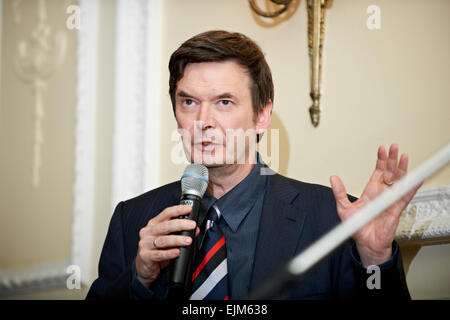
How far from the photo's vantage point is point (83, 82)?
7.27 feet

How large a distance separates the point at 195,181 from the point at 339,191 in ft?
1.05

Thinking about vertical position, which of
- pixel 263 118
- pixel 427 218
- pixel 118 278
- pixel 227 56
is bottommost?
pixel 118 278

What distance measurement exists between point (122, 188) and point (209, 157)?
0.76 meters

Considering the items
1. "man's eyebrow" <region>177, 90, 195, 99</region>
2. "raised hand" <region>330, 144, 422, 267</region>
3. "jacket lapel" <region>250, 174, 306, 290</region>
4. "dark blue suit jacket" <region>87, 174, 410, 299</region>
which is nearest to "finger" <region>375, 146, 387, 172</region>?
"raised hand" <region>330, 144, 422, 267</region>

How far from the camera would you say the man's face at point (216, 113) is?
1.45m

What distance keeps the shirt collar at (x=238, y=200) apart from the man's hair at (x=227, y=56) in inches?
8.1

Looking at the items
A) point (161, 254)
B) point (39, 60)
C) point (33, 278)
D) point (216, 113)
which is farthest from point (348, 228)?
point (39, 60)

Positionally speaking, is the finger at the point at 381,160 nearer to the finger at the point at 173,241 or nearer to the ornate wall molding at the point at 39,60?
the finger at the point at 173,241

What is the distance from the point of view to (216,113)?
4.90 ft

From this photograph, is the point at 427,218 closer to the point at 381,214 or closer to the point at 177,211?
the point at 381,214

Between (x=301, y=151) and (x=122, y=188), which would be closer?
(x=301, y=151)

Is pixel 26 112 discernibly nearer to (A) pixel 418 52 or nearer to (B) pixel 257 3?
(B) pixel 257 3

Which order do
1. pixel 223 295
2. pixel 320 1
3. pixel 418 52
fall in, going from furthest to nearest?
1. pixel 320 1
2. pixel 418 52
3. pixel 223 295

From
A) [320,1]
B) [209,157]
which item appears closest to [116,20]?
[320,1]
